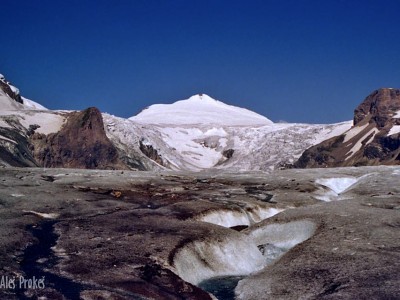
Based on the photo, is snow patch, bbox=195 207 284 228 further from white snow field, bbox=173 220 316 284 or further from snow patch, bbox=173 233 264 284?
snow patch, bbox=173 233 264 284

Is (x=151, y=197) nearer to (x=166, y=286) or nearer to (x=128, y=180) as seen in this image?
(x=128, y=180)

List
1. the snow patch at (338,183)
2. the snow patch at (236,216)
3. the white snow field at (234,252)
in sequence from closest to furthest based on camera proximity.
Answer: the white snow field at (234,252) < the snow patch at (236,216) < the snow patch at (338,183)

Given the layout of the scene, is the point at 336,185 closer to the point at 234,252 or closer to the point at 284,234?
the point at 284,234

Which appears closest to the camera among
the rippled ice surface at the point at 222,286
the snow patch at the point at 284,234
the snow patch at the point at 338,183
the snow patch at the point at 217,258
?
the rippled ice surface at the point at 222,286

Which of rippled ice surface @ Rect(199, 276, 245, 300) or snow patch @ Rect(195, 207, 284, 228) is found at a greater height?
snow patch @ Rect(195, 207, 284, 228)

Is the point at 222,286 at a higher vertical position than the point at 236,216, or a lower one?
lower

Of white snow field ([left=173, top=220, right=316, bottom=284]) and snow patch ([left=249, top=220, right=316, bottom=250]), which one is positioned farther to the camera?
snow patch ([left=249, top=220, right=316, bottom=250])

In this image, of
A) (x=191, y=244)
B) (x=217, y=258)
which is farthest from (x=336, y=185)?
(x=191, y=244)

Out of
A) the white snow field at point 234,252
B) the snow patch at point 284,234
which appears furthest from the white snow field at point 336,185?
the white snow field at point 234,252

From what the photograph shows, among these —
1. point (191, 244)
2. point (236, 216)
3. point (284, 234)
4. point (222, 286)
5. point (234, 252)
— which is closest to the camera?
point (222, 286)

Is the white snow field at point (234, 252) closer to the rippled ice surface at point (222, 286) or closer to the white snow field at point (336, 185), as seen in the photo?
the rippled ice surface at point (222, 286)

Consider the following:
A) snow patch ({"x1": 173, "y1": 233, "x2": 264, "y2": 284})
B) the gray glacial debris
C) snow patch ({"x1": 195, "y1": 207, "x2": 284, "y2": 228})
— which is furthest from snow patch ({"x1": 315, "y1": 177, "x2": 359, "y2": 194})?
snow patch ({"x1": 173, "y1": 233, "x2": 264, "y2": 284})
